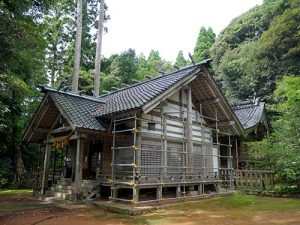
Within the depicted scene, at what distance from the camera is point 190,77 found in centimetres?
1461

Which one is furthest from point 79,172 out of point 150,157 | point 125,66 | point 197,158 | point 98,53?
point 125,66

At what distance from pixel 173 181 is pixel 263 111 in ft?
46.9

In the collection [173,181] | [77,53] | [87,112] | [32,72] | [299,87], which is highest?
[77,53]

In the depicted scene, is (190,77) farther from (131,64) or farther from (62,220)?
(131,64)

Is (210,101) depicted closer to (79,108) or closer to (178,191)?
(178,191)

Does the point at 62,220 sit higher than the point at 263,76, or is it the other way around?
the point at 263,76

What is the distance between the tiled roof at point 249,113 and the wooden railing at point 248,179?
16.5 feet

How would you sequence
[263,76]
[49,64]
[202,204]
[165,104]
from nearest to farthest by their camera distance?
1. [202,204]
2. [165,104]
3. [49,64]
4. [263,76]

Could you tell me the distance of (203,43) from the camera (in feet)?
172

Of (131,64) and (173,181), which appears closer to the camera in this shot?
(173,181)

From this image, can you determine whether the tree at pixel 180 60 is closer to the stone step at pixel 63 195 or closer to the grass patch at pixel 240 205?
the grass patch at pixel 240 205

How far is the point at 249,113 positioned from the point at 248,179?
8802 millimetres

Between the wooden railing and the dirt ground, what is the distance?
3630 millimetres

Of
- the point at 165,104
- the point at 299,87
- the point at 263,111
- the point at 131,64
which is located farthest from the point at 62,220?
the point at 131,64
